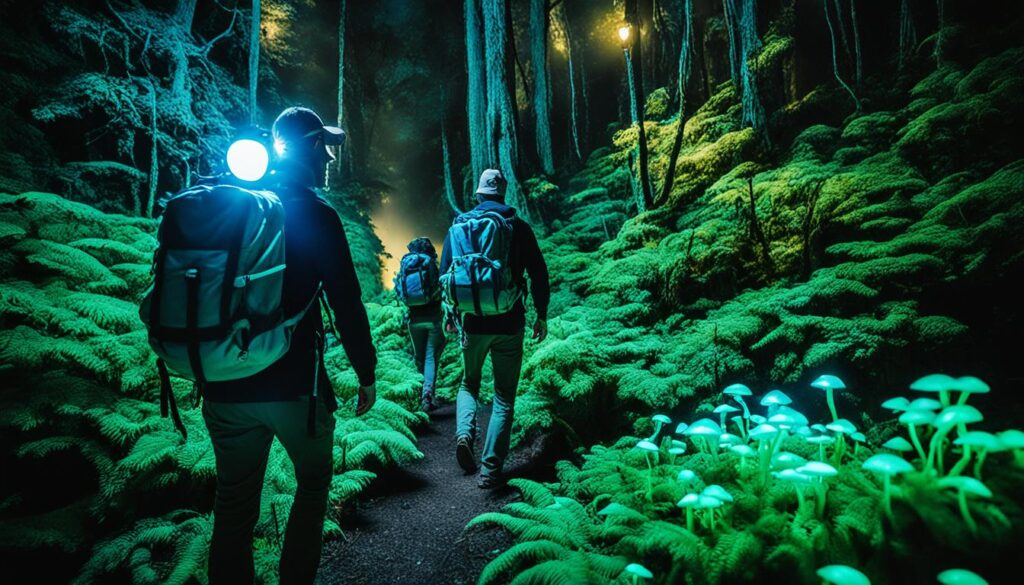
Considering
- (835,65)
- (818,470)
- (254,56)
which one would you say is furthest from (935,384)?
(254,56)

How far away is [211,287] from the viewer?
171 centimetres

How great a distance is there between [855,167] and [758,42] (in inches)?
176

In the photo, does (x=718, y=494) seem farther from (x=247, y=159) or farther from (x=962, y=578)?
(x=247, y=159)

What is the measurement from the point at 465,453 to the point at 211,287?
292 centimetres

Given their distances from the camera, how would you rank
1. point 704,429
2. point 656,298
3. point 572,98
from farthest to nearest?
point 572,98 < point 656,298 < point 704,429

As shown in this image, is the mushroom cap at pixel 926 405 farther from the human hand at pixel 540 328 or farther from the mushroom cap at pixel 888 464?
the human hand at pixel 540 328

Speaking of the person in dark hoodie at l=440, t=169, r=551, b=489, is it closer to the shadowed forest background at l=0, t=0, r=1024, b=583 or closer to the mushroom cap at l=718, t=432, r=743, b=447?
the shadowed forest background at l=0, t=0, r=1024, b=583

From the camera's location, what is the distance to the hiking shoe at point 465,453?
157 inches

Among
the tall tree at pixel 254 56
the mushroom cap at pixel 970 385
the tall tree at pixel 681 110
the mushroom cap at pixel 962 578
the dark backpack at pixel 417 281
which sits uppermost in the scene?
the tall tree at pixel 254 56

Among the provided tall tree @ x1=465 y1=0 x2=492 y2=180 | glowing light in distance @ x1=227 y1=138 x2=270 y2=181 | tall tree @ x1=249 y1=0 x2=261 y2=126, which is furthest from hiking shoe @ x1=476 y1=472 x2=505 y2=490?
tall tree @ x1=249 y1=0 x2=261 y2=126

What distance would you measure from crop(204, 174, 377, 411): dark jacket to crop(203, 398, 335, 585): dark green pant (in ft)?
0.35

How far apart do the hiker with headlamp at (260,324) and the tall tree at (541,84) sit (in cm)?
1344

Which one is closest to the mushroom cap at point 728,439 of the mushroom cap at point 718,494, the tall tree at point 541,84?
the mushroom cap at point 718,494

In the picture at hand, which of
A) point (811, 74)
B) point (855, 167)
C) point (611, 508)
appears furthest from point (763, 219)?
point (611, 508)
